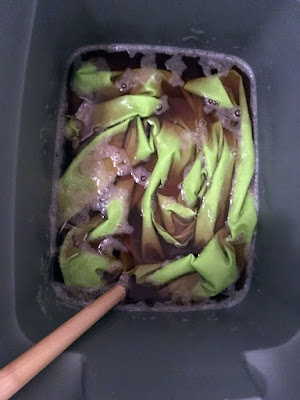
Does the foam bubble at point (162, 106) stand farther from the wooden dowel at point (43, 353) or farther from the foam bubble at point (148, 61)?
the wooden dowel at point (43, 353)

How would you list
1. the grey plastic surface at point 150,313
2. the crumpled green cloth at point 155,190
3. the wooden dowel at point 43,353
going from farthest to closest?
the crumpled green cloth at point 155,190
the grey plastic surface at point 150,313
the wooden dowel at point 43,353

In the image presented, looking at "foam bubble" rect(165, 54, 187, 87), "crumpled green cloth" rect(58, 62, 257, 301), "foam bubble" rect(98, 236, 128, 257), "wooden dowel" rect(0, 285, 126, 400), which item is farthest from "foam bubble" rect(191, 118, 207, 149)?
"wooden dowel" rect(0, 285, 126, 400)

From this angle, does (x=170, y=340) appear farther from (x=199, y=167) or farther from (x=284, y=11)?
(x=284, y=11)

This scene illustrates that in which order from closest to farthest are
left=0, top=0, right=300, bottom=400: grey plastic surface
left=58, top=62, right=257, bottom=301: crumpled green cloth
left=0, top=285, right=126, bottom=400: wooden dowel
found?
1. left=0, top=285, right=126, bottom=400: wooden dowel
2. left=0, top=0, right=300, bottom=400: grey plastic surface
3. left=58, top=62, right=257, bottom=301: crumpled green cloth

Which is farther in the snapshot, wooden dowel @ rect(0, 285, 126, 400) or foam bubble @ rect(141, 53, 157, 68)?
foam bubble @ rect(141, 53, 157, 68)

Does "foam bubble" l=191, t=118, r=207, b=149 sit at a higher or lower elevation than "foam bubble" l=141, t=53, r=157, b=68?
lower

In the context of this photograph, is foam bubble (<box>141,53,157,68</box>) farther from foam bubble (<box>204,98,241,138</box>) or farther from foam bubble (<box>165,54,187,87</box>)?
foam bubble (<box>204,98,241,138</box>)

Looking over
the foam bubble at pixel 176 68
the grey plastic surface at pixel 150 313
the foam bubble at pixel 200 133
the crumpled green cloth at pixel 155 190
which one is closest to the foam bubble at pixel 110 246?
the crumpled green cloth at pixel 155 190

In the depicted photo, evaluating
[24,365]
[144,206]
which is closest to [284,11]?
[144,206]
